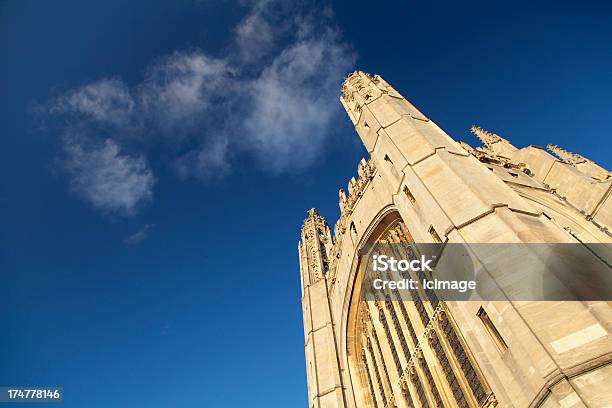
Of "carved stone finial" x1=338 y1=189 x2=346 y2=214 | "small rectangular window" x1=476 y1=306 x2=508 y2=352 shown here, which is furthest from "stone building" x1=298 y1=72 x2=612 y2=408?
"carved stone finial" x1=338 y1=189 x2=346 y2=214

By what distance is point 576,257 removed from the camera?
26.1 feet

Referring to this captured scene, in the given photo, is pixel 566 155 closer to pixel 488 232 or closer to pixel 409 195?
pixel 409 195

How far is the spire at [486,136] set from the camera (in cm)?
2792

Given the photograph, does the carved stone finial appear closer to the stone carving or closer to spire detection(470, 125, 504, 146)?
the stone carving

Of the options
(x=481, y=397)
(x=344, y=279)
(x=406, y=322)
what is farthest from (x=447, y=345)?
(x=344, y=279)

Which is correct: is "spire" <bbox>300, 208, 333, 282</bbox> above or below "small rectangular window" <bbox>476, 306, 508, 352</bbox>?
above

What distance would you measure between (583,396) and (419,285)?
782cm

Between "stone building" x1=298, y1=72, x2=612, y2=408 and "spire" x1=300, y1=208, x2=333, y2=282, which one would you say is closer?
"stone building" x1=298, y1=72, x2=612, y2=408

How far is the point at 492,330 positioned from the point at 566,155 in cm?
2042

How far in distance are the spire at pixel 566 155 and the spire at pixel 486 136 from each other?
12.4 ft

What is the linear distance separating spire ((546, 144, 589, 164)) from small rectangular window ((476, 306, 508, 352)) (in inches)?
753

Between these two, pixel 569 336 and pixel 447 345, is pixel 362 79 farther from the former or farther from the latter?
pixel 569 336

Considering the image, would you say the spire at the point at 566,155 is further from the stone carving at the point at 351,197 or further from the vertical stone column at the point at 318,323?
the vertical stone column at the point at 318,323

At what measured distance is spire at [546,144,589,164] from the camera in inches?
922
